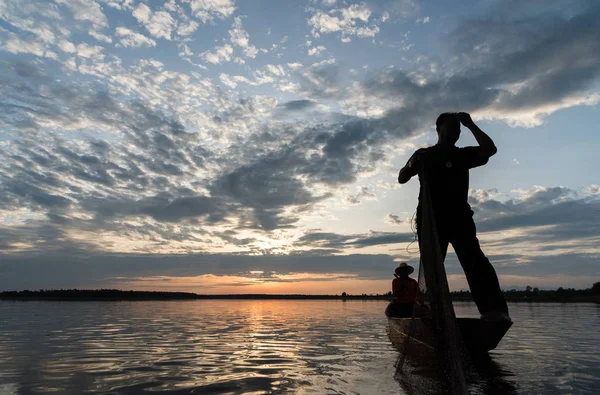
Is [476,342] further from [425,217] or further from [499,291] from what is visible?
[425,217]

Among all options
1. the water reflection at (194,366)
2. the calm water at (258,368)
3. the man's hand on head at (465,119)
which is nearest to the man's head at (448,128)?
the man's hand on head at (465,119)

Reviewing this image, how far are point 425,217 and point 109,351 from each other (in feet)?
28.3

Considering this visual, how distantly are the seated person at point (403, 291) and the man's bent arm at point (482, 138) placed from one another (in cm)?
855

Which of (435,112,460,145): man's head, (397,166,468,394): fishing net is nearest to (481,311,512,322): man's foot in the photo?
(397,166,468,394): fishing net

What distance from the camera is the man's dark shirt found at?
22.0 ft

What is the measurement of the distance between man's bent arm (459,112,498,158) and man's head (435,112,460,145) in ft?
0.92

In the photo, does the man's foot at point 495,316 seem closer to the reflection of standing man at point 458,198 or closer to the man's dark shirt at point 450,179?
the reflection of standing man at point 458,198

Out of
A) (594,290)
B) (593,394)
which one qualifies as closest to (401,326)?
(593,394)

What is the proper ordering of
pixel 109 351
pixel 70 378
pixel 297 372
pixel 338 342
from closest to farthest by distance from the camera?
1. pixel 70 378
2. pixel 297 372
3. pixel 109 351
4. pixel 338 342

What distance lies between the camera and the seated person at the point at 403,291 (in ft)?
46.6

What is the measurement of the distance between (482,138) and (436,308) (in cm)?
299

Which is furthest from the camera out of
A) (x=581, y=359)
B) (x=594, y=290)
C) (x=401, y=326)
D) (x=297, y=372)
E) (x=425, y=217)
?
(x=594, y=290)

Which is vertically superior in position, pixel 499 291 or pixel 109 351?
pixel 499 291

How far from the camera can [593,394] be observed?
17.0 ft
